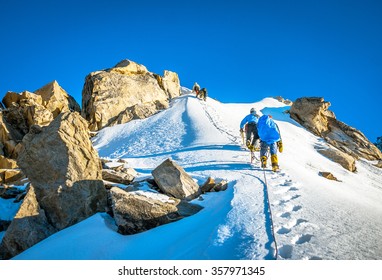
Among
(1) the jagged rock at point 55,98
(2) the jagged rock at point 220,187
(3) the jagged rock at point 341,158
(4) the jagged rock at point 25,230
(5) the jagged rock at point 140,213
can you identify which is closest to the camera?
(5) the jagged rock at point 140,213

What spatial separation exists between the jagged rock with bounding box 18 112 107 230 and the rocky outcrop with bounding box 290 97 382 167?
89.6 feet

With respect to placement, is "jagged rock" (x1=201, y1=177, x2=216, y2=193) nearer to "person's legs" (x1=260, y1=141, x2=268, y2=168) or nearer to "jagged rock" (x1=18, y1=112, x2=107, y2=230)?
"person's legs" (x1=260, y1=141, x2=268, y2=168)

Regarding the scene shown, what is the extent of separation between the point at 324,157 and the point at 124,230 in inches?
820

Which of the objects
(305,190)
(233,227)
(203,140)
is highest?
(203,140)

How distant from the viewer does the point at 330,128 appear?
3203cm

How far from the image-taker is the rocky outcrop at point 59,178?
7.60m

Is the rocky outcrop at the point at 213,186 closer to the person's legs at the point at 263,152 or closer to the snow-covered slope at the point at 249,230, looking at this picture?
the snow-covered slope at the point at 249,230

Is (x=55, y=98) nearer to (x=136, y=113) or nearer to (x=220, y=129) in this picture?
(x=136, y=113)

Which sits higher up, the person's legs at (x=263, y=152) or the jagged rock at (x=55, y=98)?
the jagged rock at (x=55, y=98)

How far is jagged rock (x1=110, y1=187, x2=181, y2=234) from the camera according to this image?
19.8 feet

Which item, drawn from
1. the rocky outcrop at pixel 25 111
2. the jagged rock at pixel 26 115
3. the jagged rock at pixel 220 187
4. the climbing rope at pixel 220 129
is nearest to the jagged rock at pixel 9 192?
the jagged rock at pixel 220 187
